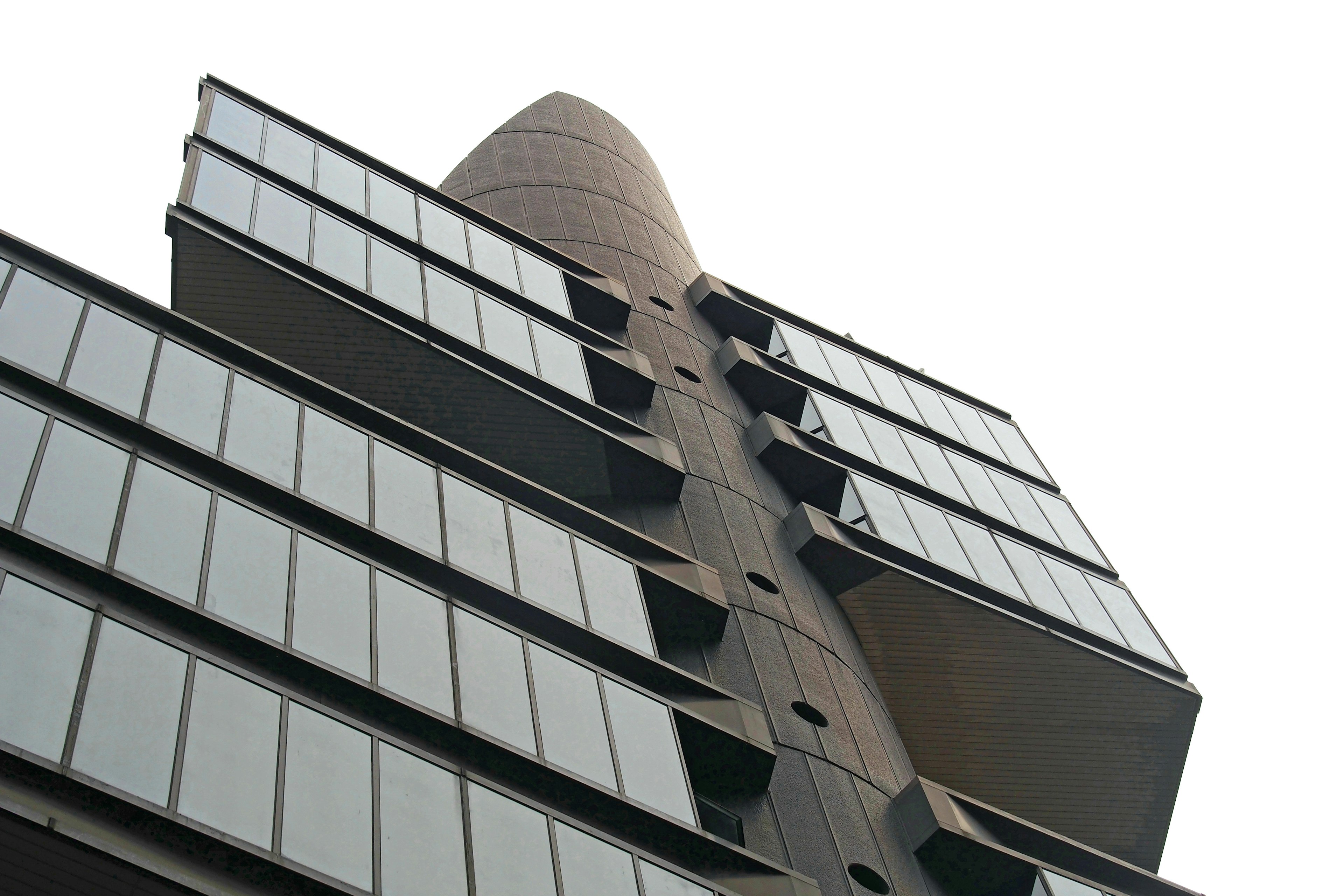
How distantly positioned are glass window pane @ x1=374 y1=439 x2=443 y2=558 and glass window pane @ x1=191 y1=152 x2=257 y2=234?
7720 millimetres

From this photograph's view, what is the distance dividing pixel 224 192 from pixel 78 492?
1224 centimetres

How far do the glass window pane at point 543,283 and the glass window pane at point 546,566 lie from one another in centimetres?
919

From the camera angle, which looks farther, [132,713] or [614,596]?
[614,596]

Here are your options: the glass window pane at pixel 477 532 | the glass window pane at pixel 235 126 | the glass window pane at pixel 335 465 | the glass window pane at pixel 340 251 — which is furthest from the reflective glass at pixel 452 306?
the glass window pane at pixel 335 465

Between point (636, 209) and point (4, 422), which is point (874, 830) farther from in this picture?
point (636, 209)

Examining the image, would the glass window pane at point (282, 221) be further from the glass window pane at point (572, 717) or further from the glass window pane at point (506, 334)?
the glass window pane at point (572, 717)

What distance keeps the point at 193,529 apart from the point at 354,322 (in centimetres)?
874

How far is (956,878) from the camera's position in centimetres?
1698

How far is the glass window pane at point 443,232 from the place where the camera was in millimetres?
26766

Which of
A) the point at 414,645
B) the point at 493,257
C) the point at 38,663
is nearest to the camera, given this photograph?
the point at 38,663

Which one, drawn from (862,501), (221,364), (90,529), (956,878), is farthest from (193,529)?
(862,501)

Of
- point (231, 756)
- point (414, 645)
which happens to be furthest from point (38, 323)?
point (231, 756)

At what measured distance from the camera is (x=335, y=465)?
1661 centimetres

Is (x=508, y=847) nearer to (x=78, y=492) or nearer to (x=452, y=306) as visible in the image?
(x=78, y=492)
